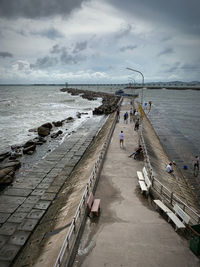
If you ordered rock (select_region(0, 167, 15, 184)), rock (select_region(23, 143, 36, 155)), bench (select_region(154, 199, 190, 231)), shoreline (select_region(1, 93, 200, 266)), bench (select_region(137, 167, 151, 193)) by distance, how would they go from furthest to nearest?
1. rock (select_region(23, 143, 36, 155))
2. rock (select_region(0, 167, 15, 184))
3. bench (select_region(137, 167, 151, 193))
4. shoreline (select_region(1, 93, 200, 266))
5. bench (select_region(154, 199, 190, 231))

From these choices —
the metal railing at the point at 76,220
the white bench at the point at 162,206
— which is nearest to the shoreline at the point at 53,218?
the metal railing at the point at 76,220

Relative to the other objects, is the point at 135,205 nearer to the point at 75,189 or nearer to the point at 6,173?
the point at 75,189

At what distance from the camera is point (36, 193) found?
1109 cm


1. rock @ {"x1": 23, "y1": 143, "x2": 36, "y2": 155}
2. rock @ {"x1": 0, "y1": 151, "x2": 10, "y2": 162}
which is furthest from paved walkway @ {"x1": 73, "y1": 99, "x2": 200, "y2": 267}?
rock @ {"x1": 0, "y1": 151, "x2": 10, "y2": 162}

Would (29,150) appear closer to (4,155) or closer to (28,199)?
(4,155)

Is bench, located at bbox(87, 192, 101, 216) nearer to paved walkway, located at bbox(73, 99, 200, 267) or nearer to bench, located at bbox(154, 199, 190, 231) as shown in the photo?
paved walkway, located at bbox(73, 99, 200, 267)

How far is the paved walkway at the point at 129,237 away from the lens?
5199 millimetres

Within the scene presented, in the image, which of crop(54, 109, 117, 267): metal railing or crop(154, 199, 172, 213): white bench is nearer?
crop(54, 109, 117, 267): metal railing

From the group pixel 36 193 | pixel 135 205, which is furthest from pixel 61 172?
pixel 135 205

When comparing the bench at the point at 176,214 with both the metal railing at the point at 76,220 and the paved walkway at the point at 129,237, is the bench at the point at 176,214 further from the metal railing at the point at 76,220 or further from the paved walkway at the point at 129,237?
the metal railing at the point at 76,220

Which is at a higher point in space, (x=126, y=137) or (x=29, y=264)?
(x=126, y=137)

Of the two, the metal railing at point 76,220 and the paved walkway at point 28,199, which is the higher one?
the metal railing at point 76,220

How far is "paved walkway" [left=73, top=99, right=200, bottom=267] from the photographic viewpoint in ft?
17.1

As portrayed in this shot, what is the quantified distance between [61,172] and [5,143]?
1369 cm
